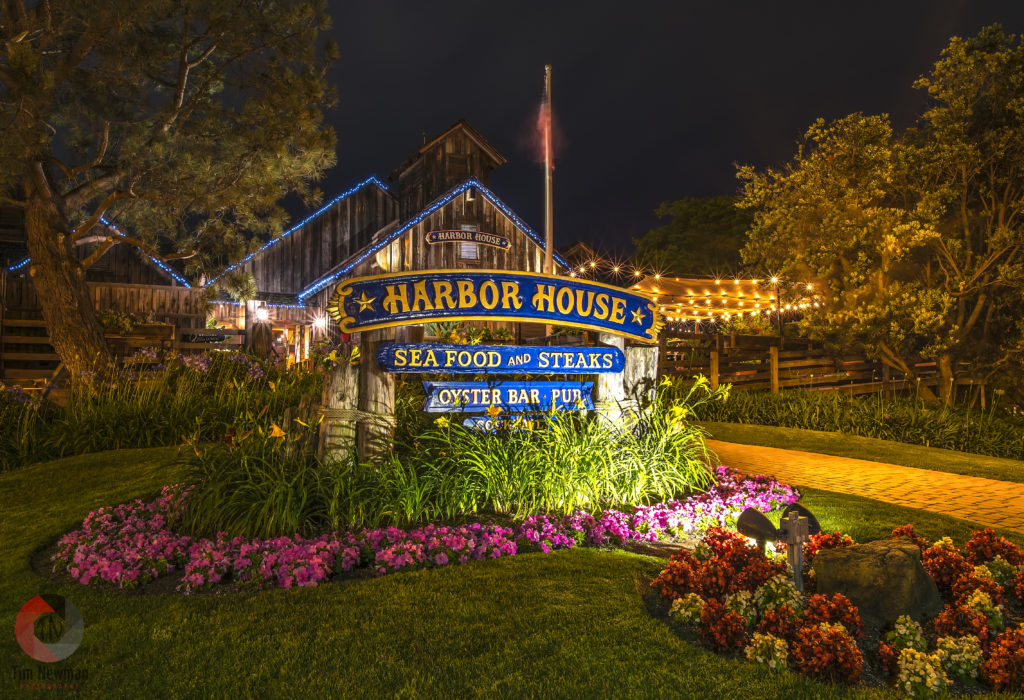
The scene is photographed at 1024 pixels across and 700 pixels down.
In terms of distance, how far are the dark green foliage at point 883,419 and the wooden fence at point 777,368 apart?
1.38 m

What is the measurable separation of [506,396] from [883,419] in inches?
379

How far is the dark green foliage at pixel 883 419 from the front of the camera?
38.2 ft

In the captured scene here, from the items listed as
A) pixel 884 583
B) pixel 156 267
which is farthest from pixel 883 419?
pixel 156 267

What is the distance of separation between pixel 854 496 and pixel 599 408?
10.2 ft

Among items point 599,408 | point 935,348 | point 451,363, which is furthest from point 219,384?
point 935,348

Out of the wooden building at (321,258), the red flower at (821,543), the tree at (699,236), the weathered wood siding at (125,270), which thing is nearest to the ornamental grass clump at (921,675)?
the red flower at (821,543)

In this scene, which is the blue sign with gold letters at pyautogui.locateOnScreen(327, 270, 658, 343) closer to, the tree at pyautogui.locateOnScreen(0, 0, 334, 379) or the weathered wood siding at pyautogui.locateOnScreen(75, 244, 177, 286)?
the tree at pyautogui.locateOnScreen(0, 0, 334, 379)

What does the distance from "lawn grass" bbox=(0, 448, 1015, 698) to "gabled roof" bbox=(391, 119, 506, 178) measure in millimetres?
22236

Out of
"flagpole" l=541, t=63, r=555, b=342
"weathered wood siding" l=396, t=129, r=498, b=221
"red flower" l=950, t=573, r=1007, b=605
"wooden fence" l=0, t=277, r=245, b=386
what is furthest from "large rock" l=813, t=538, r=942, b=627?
"weathered wood siding" l=396, t=129, r=498, b=221

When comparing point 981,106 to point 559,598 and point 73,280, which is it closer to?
point 559,598

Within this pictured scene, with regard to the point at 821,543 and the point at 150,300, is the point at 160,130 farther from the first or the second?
the point at 821,543

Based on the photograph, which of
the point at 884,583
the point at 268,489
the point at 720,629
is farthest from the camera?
the point at 268,489

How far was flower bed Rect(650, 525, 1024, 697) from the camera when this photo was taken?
3168mm

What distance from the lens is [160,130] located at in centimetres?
1351
